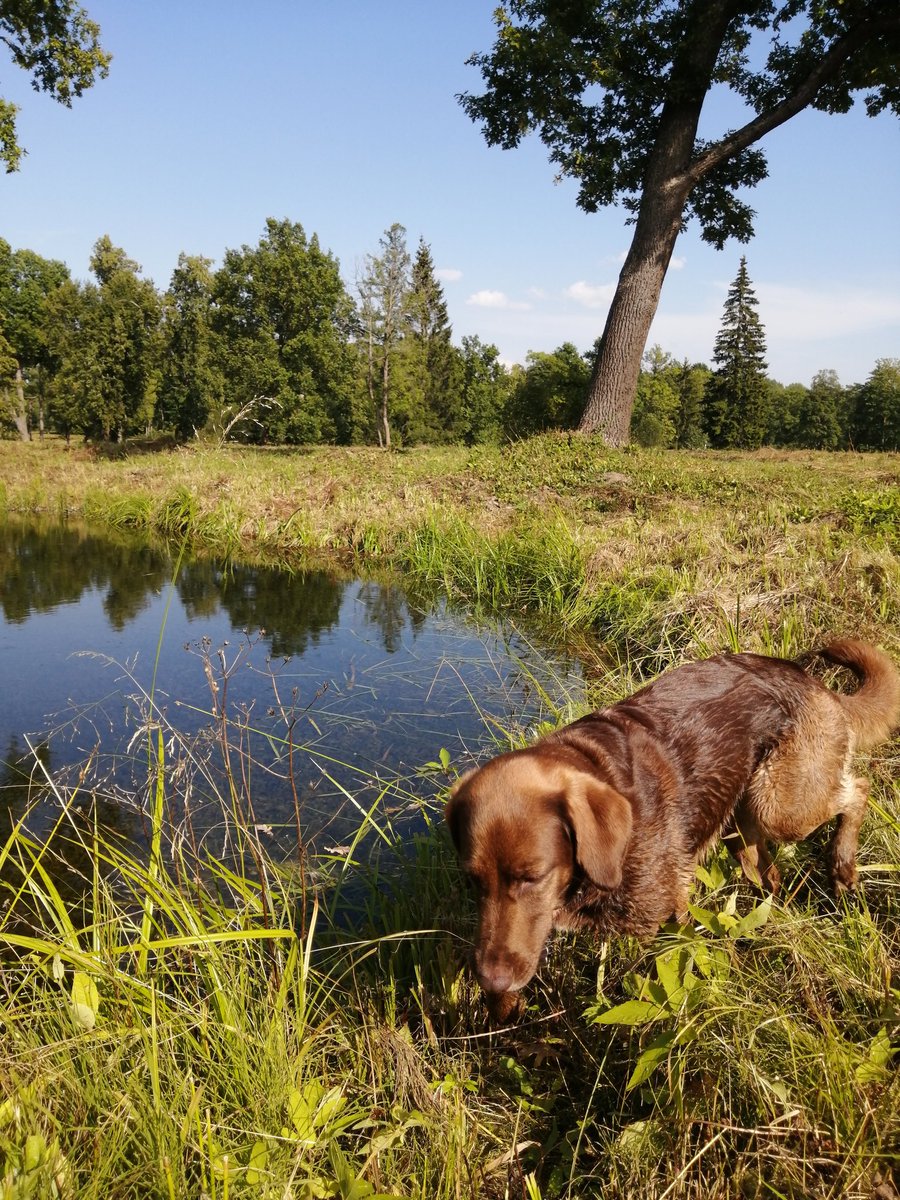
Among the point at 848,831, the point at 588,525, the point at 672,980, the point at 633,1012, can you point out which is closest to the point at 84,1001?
the point at 633,1012

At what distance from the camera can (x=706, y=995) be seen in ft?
6.53

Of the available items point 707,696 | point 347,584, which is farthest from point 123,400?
point 707,696

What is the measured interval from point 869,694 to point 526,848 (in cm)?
202

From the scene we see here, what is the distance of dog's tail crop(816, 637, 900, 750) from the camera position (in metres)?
3.06

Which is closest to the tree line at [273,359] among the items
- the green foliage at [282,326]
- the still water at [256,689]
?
the green foliage at [282,326]

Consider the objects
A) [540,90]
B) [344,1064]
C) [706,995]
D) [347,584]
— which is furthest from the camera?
[540,90]

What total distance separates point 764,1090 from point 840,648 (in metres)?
2.03

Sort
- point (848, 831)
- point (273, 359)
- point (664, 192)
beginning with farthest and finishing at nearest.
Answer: point (273, 359)
point (664, 192)
point (848, 831)

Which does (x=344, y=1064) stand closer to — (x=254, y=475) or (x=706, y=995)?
(x=706, y=995)

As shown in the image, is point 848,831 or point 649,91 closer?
point 848,831

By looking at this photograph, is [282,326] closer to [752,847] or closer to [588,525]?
[588,525]

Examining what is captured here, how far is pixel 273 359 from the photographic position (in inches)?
1631

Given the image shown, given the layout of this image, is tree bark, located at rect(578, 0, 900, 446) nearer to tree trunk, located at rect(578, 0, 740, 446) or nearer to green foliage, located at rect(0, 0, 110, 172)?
tree trunk, located at rect(578, 0, 740, 446)

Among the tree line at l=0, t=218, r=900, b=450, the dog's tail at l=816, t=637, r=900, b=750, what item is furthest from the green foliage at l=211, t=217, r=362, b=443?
the dog's tail at l=816, t=637, r=900, b=750
